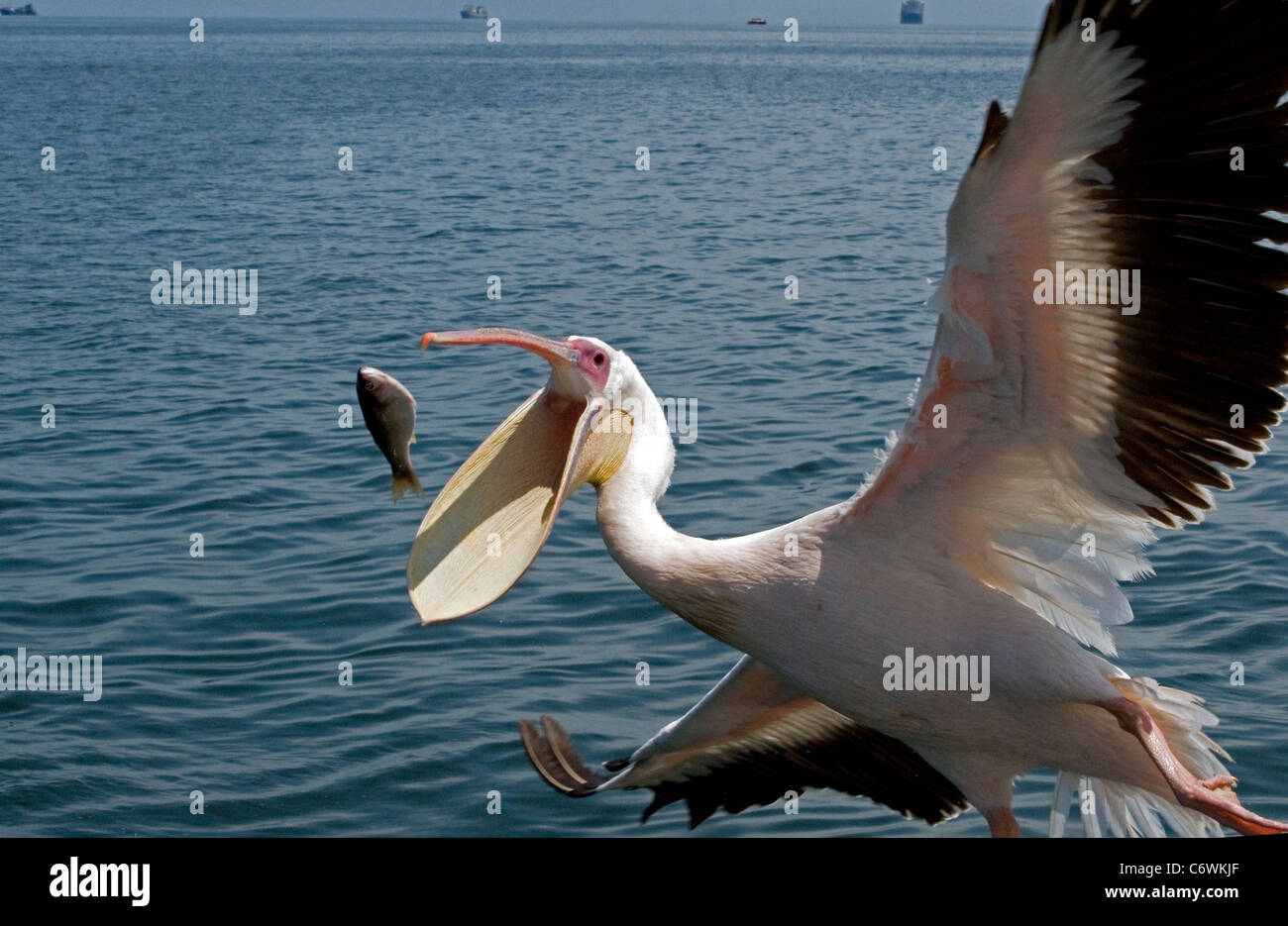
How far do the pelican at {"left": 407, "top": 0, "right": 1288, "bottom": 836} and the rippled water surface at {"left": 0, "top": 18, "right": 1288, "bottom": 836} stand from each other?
1.14 m

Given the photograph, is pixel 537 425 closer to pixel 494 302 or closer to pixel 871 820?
pixel 871 820

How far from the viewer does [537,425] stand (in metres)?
4.71

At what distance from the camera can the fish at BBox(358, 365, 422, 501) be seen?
193 inches

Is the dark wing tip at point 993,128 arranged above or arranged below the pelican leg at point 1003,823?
above

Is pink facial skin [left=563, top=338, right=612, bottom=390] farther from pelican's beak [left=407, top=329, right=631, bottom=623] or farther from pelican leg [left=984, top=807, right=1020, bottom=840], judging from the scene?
pelican leg [left=984, top=807, right=1020, bottom=840]

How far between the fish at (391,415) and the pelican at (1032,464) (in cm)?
41

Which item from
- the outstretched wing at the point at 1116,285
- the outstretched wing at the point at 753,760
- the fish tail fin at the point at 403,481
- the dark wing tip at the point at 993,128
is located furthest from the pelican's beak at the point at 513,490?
the dark wing tip at the point at 993,128

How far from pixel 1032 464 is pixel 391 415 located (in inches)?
76.0

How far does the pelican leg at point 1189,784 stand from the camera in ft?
13.9

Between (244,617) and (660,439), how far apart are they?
11.5ft

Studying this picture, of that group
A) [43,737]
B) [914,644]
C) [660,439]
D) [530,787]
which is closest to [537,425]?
[660,439]

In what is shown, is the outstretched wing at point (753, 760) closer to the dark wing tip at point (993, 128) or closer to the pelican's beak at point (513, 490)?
the pelican's beak at point (513, 490)

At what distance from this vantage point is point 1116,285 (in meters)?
4.01

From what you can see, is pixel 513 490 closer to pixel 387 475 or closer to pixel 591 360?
pixel 591 360
